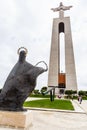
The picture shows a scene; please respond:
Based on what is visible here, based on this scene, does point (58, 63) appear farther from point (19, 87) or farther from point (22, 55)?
point (19, 87)

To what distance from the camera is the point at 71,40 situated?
159 ft

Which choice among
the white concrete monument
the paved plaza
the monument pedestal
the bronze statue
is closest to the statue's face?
the bronze statue

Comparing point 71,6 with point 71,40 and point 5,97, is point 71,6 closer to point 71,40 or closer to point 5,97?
point 71,40

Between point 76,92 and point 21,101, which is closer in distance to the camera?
point 21,101

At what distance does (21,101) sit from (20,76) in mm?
1140

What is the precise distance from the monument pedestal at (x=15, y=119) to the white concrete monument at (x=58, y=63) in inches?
1451

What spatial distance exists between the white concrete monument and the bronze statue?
119 feet

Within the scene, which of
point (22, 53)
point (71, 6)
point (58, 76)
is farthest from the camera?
point (71, 6)

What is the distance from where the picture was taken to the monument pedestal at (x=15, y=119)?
7.77m

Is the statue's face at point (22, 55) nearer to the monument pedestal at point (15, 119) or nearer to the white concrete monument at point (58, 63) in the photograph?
the monument pedestal at point (15, 119)

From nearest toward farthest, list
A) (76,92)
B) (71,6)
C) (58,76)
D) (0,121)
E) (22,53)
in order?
(0,121) → (22,53) → (76,92) → (58,76) → (71,6)

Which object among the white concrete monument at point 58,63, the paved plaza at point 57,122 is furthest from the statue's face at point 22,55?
the white concrete monument at point 58,63

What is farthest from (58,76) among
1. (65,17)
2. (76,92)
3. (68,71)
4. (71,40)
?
(65,17)

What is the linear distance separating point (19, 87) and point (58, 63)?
3964cm
